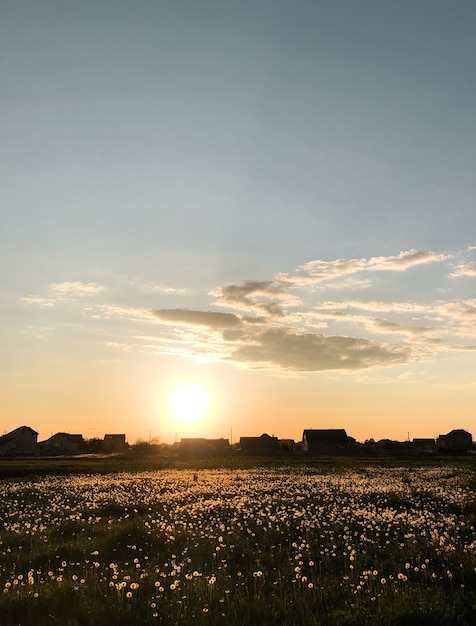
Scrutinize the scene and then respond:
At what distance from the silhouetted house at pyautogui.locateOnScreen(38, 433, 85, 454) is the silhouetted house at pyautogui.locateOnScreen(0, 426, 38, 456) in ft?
99.7

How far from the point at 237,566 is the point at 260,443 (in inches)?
5911

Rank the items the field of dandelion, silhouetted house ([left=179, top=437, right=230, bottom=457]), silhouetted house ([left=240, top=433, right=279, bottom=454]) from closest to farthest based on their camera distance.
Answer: the field of dandelion
silhouetted house ([left=179, top=437, right=230, bottom=457])
silhouetted house ([left=240, top=433, right=279, bottom=454])

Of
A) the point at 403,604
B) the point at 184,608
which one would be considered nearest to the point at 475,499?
the point at 403,604

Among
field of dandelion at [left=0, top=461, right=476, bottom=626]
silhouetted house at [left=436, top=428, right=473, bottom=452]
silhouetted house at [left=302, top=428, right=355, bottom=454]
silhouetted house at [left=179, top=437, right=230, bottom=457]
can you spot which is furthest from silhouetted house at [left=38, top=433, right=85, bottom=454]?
field of dandelion at [left=0, top=461, right=476, bottom=626]

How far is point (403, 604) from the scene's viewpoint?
9.89 m

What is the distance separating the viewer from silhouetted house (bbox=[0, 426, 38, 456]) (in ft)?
488

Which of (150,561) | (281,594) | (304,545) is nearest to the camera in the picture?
(281,594)

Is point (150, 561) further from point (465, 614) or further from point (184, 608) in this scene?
point (465, 614)

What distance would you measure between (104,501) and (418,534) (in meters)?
13.3

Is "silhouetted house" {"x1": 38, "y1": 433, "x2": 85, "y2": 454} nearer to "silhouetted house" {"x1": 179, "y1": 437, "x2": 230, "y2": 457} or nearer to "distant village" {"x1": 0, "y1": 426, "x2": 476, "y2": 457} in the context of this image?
"distant village" {"x1": 0, "y1": 426, "x2": 476, "y2": 457}

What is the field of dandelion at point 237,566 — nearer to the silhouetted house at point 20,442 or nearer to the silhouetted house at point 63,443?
the silhouetted house at point 20,442

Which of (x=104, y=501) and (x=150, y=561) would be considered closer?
(x=150, y=561)

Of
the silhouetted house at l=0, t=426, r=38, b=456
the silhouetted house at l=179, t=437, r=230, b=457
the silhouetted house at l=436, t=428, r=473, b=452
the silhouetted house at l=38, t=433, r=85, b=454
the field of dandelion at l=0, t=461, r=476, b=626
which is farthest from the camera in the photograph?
the silhouetted house at l=38, t=433, r=85, b=454

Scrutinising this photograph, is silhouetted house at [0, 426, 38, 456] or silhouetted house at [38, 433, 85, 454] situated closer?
silhouetted house at [0, 426, 38, 456]
